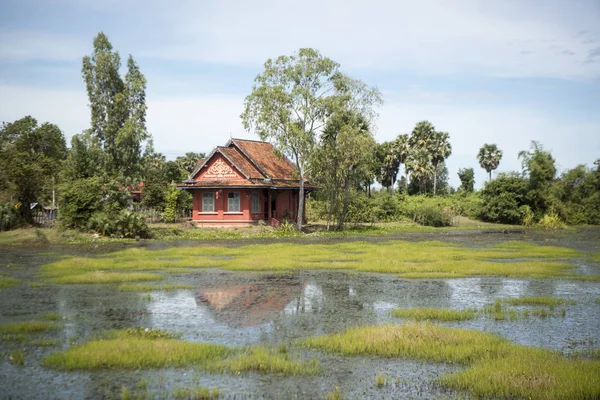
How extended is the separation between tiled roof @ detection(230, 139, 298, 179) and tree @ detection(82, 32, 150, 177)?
7555mm

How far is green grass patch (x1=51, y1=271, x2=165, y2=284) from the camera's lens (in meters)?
17.5

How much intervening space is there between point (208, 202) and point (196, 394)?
34575mm

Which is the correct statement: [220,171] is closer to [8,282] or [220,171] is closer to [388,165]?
[8,282]

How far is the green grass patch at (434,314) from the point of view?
12924 millimetres

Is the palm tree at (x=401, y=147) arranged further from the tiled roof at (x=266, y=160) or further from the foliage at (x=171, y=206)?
the foliage at (x=171, y=206)

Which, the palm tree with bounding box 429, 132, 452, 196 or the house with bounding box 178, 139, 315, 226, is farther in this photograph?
the palm tree with bounding box 429, 132, 452, 196

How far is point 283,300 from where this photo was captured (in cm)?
1508

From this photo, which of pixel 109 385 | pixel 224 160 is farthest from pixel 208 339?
pixel 224 160

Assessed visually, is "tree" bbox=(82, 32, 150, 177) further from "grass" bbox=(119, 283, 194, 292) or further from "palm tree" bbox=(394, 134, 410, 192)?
"palm tree" bbox=(394, 134, 410, 192)

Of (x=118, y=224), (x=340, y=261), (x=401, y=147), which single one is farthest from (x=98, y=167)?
(x=401, y=147)

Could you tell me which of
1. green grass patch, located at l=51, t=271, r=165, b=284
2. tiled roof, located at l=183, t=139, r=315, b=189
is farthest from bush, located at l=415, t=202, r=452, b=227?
green grass patch, located at l=51, t=271, r=165, b=284

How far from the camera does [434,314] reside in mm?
13164

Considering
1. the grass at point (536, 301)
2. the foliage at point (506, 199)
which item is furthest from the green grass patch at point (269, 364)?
the foliage at point (506, 199)

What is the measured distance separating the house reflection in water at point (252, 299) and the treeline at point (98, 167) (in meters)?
18.3
